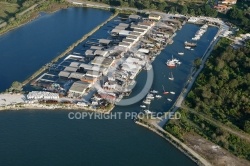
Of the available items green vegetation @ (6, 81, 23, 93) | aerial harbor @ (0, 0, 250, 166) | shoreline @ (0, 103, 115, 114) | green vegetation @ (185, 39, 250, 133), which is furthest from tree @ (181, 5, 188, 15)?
green vegetation @ (6, 81, 23, 93)

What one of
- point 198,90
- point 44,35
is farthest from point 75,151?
point 44,35

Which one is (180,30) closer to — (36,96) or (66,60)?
(66,60)

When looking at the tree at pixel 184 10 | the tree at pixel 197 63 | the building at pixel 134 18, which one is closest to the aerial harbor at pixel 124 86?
the tree at pixel 184 10

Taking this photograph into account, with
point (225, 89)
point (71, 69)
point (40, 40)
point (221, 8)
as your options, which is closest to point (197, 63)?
point (225, 89)

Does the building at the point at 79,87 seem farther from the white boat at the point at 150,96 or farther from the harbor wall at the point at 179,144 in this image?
the harbor wall at the point at 179,144

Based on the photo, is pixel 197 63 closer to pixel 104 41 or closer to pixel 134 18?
pixel 104 41

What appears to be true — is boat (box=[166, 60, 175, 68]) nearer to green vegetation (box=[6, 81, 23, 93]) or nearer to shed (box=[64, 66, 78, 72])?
shed (box=[64, 66, 78, 72])

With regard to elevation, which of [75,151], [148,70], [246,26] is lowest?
[75,151]
